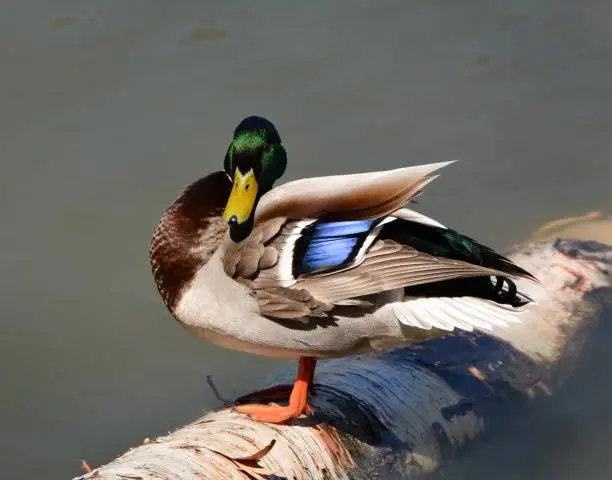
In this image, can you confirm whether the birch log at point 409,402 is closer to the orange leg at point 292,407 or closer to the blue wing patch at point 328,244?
the orange leg at point 292,407

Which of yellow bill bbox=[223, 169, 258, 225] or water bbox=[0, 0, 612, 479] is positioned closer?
yellow bill bbox=[223, 169, 258, 225]

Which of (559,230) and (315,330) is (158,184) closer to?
(559,230)

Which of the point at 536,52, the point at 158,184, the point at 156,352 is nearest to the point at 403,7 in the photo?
the point at 536,52

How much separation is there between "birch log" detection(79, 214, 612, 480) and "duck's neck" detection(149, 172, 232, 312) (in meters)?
0.45

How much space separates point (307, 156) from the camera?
6.36 meters

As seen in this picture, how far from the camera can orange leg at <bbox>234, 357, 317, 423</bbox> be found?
3.59 meters

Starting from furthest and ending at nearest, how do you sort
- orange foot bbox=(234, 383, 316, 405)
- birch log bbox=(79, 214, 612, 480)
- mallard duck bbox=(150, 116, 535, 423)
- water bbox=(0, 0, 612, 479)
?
1. water bbox=(0, 0, 612, 479)
2. orange foot bbox=(234, 383, 316, 405)
3. mallard duck bbox=(150, 116, 535, 423)
4. birch log bbox=(79, 214, 612, 480)

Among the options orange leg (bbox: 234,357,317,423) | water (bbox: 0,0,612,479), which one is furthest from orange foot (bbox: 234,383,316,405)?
water (bbox: 0,0,612,479)

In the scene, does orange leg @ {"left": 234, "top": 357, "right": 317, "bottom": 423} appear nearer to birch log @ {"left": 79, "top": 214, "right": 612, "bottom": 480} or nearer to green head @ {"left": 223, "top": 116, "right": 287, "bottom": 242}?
birch log @ {"left": 79, "top": 214, "right": 612, "bottom": 480}

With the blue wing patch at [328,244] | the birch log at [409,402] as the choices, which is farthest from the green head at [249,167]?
the birch log at [409,402]

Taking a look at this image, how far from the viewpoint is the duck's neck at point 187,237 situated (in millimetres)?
3635

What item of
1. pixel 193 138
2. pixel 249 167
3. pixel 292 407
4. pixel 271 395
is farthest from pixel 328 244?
pixel 193 138

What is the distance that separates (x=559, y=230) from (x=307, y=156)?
145cm

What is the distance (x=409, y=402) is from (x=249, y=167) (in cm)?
95
